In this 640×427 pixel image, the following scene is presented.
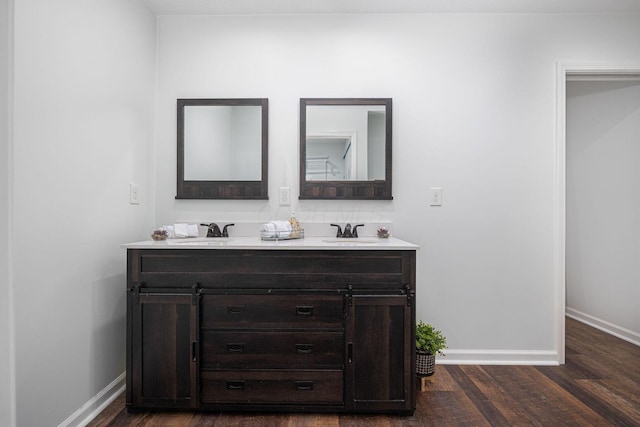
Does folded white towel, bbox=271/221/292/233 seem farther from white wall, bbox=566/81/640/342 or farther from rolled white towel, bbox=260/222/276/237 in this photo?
white wall, bbox=566/81/640/342

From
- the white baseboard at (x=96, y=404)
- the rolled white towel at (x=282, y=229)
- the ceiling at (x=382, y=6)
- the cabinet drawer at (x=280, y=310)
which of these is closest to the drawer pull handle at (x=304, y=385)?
the cabinet drawer at (x=280, y=310)

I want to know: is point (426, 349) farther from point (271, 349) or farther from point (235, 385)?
point (235, 385)

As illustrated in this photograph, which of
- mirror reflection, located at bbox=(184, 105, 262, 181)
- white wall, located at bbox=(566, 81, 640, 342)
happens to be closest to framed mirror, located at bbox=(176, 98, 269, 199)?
mirror reflection, located at bbox=(184, 105, 262, 181)

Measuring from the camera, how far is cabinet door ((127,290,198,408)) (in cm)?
175

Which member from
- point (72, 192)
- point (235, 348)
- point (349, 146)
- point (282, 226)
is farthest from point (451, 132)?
point (72, 192)

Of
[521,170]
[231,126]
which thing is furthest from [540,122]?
[231,126]

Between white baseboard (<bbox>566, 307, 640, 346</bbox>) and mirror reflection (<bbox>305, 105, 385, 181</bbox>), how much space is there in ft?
7.64

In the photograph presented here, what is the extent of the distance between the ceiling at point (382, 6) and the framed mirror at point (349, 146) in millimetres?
570

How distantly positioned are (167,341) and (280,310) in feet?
1.82

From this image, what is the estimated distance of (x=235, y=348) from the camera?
1.76 meters

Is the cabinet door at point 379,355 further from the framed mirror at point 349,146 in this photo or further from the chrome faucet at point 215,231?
the chrome faucet at point 215,231

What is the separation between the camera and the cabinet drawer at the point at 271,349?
69.1 inches

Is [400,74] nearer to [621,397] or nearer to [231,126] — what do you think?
[231,126]

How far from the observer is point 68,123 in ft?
5.19
